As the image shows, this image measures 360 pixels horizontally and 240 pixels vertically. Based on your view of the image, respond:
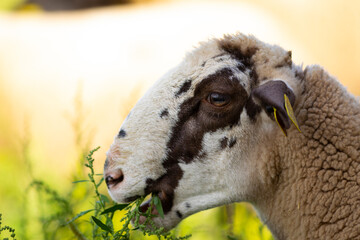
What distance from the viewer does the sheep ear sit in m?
2.77

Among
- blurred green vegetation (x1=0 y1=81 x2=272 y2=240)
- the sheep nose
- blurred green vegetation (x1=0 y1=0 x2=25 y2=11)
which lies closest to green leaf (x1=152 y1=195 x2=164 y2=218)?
the sheep nose

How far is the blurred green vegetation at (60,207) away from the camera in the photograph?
3.86 meters

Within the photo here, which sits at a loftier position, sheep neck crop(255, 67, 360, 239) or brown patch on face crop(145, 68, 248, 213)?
brown patch on face crop(145, 68, 248, 213)

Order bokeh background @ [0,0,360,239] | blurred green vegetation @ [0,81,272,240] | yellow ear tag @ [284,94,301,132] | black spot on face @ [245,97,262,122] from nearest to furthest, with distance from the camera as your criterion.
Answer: yellow ear tag @ [284,94,301,132]
black spot on face @ [245,97,262,122]
blurred green vegetation @ [0,81,272,240]
bokeh background @ [0,0,360,239]

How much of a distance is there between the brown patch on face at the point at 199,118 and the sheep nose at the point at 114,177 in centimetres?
16

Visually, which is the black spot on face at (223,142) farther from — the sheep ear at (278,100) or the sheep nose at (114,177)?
the sheep nose at (114,177)

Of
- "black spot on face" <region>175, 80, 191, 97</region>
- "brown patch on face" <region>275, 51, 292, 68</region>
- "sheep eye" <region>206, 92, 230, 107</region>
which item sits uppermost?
"black spot on face" <region>175, 80, 191, 97</region>

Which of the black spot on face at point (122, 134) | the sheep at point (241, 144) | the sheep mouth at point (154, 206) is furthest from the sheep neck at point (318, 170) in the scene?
the black spot on face at point (122, 134)

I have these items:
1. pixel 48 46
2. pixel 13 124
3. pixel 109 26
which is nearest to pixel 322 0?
pixel 109 26

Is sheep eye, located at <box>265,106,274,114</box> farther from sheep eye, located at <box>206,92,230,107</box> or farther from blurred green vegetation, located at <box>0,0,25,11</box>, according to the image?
blurred green vegetation, located at <box>0,0,25,11</box>

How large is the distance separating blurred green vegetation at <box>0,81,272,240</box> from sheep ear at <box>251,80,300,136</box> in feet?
3.35

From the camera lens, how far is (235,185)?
3094mm

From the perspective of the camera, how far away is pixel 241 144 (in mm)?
3049

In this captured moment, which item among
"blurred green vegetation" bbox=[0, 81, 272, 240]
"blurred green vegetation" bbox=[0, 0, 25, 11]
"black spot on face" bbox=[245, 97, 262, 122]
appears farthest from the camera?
"blurred green vegetation" bbox=[0, 0, 25, 11]
